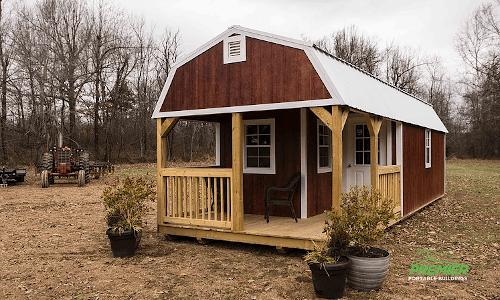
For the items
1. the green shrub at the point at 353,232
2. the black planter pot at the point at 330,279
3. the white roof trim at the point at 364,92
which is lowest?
the black planter pot at the point at 330,279

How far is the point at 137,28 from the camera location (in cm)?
2808

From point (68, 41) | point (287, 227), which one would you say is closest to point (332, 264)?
point (287, 227)

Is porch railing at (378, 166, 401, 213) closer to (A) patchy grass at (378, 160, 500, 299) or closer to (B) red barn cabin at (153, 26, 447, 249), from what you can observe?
(B) red barn cabin at (153, 26, 447, 249)

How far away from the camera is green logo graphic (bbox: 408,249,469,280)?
4948 mm

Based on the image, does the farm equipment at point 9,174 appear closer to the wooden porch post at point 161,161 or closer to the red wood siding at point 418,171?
the wooden porch post at point 161,161

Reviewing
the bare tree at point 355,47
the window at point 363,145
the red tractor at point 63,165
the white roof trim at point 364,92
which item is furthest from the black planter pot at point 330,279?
the bare tree at point 355,47

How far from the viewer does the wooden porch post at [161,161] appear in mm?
7136

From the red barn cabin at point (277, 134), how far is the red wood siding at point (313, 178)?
2 centimetres

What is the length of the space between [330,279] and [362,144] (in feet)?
16.9

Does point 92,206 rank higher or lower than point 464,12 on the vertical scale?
lower

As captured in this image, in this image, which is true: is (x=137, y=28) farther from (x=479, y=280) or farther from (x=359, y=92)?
(x=479, y=280)

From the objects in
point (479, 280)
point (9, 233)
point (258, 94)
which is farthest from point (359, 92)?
point (9, 233)

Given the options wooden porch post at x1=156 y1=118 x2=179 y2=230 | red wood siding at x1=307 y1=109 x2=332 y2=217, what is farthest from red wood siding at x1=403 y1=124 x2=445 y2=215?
wooden porch post at x1=156 y1=118 x2=179 y2=230

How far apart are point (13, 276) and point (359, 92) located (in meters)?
5.69
